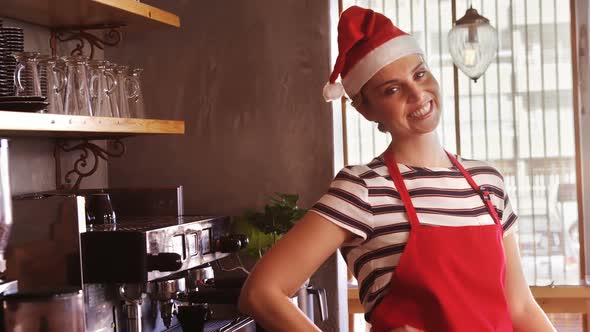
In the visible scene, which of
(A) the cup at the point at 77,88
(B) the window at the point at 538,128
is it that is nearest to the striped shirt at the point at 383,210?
(A) the cup at the point at 77,88

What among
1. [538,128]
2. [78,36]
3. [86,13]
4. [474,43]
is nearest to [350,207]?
[86,13]

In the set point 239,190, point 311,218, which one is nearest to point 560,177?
point 239,190

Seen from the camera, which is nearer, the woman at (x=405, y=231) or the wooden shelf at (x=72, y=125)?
the woman at (x=405, y=231)

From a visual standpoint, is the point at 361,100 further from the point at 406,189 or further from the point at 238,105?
the point at 238,105

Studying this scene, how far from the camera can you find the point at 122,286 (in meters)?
2.15

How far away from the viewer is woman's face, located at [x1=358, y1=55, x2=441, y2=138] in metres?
1.31

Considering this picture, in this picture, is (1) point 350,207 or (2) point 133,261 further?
(2) point 133,261

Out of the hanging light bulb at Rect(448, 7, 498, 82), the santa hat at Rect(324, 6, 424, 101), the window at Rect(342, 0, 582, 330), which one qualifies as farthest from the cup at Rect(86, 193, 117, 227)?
the window at Rect(342, 0, 582, 330)

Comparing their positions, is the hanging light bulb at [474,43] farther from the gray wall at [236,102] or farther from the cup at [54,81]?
the cup at [54,81]

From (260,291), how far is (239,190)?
1.83 metres

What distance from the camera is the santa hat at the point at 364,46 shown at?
1332 millimetres

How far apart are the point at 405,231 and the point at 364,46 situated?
0.33 metres

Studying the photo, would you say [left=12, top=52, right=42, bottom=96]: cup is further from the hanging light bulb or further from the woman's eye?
the hanging light bulb

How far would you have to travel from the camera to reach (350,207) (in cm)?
126
